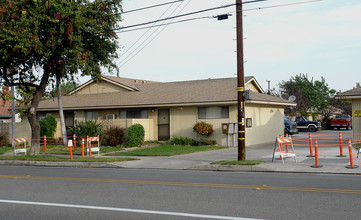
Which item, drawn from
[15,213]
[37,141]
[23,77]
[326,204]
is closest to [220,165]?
[326,204]

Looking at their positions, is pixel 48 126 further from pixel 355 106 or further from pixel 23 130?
pixel 355 106

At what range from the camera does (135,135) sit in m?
25.4

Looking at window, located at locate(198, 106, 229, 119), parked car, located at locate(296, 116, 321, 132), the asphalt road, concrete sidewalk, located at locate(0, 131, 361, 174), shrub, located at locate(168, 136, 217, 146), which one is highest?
window, located at locate(198, 106, 229, 119)

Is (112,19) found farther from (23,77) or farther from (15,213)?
(15,213)

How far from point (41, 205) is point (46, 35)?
11004mm

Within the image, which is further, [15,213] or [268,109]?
[268,109]

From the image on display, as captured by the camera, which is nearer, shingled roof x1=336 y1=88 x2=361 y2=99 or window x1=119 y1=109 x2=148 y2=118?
shingled roof x1=336 y1=88 x2=361 y2=99

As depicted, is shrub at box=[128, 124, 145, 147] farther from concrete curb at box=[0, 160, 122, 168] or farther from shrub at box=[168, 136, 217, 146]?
concrete curb at box=[0, 160, 122, 168]

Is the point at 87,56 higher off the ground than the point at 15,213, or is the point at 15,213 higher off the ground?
the point at 87,56

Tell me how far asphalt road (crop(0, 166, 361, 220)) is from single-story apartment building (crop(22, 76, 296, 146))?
12743 millimetres

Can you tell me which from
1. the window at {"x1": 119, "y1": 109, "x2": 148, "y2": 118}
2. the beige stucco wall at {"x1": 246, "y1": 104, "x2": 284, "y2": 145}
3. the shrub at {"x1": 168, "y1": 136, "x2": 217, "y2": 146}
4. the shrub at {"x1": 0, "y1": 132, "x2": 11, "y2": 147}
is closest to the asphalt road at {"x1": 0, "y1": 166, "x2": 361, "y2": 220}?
the shrub at {"x1": 168, "y1": 136, "x2": 217, "y2": 146}

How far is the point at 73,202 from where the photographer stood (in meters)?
8.97

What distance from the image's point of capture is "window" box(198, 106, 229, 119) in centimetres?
2541

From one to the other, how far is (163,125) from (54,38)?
1185 centimetres
